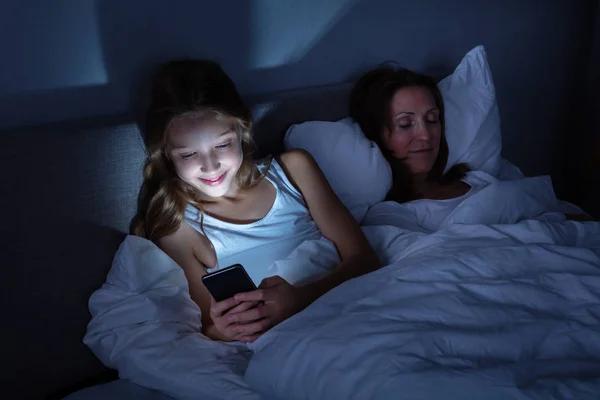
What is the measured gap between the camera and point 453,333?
0.87 metres

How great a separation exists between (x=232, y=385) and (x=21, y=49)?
2.47 feet

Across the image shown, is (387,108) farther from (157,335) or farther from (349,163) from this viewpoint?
(157,335)

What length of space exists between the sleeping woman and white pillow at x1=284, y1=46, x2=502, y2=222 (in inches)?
2.0

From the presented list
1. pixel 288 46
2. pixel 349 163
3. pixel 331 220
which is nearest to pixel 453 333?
pixel 331 220

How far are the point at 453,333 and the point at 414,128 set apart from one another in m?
0.82

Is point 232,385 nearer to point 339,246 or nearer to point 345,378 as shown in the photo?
A: point 345,378

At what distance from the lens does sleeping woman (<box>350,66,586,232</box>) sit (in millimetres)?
1489

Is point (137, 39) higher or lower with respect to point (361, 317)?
higher

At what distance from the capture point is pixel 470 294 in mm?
998

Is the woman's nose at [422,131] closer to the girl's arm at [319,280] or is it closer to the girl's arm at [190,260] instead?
the girl's arm at [319,280]

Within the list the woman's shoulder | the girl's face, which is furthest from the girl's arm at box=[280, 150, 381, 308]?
the girl's face

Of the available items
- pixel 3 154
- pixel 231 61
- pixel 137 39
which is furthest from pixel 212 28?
pixel 3 154

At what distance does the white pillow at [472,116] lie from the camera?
1729 mm

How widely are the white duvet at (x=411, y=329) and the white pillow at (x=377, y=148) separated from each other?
0.96ft
